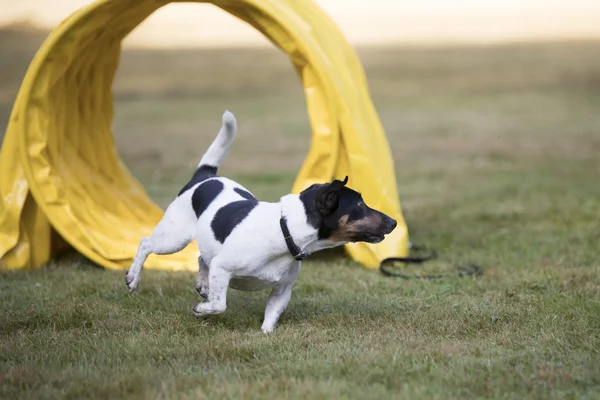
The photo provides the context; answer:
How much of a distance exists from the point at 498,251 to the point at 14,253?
4709 millimetres

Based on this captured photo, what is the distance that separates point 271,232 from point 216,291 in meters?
0.54

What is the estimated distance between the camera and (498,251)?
325 inches

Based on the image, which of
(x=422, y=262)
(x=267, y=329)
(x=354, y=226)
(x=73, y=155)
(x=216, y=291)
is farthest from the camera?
(x=73, y=155)

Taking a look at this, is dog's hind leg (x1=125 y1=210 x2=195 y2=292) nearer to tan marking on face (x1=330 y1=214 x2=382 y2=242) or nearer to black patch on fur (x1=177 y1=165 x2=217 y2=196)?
black patch on fur (x1=177 y1=165 x2=217 y2=196)

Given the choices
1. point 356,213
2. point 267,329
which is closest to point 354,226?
point 356,213

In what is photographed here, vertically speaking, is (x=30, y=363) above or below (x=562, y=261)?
above

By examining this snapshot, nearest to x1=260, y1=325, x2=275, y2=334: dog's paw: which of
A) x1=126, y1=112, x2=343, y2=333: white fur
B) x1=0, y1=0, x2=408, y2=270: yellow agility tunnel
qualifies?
x1=126, y1=112, x2=343, y2=333: white fur

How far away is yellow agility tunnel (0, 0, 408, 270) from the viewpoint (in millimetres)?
7383

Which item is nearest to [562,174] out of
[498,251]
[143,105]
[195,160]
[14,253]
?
[498,251]

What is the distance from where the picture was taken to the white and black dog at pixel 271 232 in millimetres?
4836

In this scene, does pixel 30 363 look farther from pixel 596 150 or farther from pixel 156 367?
pixel 596 150

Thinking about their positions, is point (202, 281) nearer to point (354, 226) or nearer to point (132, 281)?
point (132, 281)

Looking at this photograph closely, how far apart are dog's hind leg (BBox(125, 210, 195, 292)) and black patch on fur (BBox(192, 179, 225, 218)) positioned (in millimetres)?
188

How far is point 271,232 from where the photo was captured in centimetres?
493
